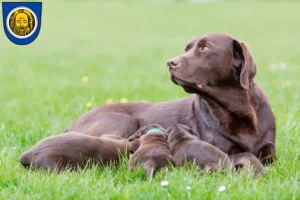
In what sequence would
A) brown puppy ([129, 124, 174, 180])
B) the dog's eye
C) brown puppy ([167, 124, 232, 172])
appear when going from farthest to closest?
the dog's eye
brown puppy ([167, 124, 232, 172])
brown puppy ([129, 124, 174, 180])

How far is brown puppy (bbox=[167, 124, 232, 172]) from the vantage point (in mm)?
4555

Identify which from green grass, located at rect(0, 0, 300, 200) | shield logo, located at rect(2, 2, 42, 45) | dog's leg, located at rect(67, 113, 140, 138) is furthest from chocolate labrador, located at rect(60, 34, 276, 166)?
shield logo, located at rect(2, 2, 42, 45)

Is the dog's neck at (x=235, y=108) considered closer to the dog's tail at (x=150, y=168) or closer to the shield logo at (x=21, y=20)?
the dog's tail at (x=150, y=168)

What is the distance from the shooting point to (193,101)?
567 centimetres

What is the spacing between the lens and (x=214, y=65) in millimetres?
5031

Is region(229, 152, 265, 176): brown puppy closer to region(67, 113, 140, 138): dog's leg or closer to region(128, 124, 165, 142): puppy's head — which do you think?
region(128, 124, 165, 142): puppy's head

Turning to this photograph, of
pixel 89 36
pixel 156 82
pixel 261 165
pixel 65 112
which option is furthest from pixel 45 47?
pixel 261 165

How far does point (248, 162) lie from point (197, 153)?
418mm

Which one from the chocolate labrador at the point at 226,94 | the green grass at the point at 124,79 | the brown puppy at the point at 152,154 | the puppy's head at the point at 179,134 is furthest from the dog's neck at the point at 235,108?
the brown puppy at the point at 152,154

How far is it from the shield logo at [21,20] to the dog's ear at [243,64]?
1626mm

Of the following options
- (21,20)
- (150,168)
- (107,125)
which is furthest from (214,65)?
Result: (21,20)

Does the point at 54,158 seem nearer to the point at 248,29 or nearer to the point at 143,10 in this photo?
the point at 248,29

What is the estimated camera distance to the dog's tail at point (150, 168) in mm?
4295

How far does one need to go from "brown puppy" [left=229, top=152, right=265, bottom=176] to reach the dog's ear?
1.83ft
